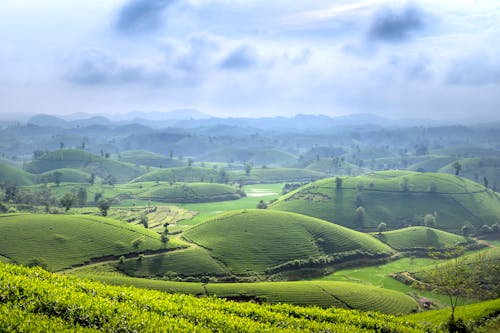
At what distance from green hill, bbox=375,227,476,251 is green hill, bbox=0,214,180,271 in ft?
308

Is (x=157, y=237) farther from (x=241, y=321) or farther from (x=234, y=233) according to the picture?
(x=241, y=321)

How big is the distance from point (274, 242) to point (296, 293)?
38824 millimetres

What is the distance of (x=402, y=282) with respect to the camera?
120 metres

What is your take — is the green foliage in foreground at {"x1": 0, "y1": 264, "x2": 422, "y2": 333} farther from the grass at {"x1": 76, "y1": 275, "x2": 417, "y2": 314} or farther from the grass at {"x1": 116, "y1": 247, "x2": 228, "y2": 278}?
the grass at {"x1": 116, "y1": 247, "x2": 228, "y2": 278}

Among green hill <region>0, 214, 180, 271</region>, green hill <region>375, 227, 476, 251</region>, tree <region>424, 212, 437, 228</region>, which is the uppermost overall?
green hill <region>0, 214, 180, 271</region>

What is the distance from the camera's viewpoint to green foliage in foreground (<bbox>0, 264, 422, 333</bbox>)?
3450 centimetres

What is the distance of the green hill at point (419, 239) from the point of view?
158m

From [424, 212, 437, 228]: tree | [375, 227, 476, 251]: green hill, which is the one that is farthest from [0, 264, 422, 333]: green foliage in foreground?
[424, 212, 437, 228]: tree

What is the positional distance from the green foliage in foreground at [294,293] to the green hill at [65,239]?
458 inches

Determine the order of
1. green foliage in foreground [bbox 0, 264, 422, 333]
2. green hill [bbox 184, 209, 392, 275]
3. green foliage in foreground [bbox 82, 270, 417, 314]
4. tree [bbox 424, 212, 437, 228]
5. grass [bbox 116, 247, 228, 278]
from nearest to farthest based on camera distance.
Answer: green foliage in foreground [bbox 0, 264, 422, 333], green foliage in foreground [bbox 82, 270, 417, 314], grass [bbox 116, 247, 228, 278], green hill [bbox 184, 209, 392, 275], tree [bbox 424, 212, 437, 228]

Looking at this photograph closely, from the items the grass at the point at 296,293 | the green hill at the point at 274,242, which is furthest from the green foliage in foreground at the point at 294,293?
the green hill at the point at 274,242

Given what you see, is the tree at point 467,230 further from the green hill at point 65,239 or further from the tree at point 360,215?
the green hill at point 65,239

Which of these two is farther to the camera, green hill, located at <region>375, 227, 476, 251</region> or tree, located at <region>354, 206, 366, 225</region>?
tree, located at <region>354, 206, 366, 225</region>

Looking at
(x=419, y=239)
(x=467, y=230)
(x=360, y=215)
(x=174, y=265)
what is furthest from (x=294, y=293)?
(x=467, y=230)
